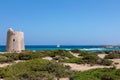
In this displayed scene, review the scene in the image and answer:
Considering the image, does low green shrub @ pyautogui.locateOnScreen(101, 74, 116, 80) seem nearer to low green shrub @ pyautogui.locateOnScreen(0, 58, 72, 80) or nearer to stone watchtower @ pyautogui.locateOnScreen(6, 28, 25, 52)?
low green shrub @ pyautogui.locateOnScreen(0, 58, 72, 80)

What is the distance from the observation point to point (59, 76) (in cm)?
1652

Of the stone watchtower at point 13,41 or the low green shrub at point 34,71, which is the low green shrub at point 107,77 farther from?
the stone watchtower at point 13,41

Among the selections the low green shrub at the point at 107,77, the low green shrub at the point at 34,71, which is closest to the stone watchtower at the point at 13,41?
the low green shrub at the point at 34,71

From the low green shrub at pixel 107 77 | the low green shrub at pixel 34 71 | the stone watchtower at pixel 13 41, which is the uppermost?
the stone watchtower at pixel 13 41

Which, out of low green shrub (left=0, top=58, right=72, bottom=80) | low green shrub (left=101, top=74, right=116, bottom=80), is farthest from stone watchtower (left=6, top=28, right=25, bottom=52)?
low green shrub (left=101, top=74, right=116, bottom=80)

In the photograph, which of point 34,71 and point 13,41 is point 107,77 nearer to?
point 34,71

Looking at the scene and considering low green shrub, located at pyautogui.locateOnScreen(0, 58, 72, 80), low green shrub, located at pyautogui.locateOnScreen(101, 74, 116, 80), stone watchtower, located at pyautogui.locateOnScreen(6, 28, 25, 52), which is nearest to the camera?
low green shrub, located at pyautogui.locateOnScreen(0, 58, 72, 80)

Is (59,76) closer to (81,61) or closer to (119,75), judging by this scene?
(119,75)

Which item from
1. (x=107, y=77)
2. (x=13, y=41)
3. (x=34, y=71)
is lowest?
(x=107, y=77)

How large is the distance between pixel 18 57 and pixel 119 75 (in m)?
12.5

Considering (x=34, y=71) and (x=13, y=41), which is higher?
(x=13, y=41)

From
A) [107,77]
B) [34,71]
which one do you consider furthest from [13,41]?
[107,77]

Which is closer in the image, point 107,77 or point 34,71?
point 107,77

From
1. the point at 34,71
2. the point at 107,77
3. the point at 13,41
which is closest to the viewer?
the point at 107,77
